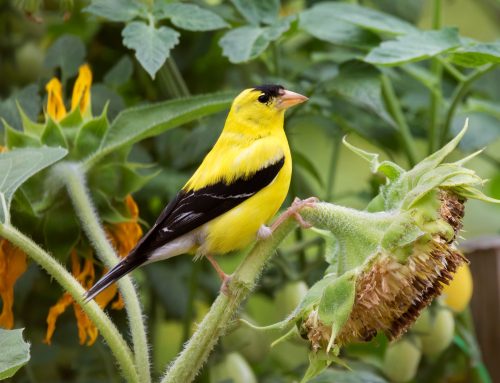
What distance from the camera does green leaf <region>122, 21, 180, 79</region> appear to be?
3.61 ft

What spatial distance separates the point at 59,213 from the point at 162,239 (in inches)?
7.7

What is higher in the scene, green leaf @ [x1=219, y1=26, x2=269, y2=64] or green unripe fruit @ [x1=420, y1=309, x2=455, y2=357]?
green leaf @ [x1=219, y1=26, x2=269, y2=64]

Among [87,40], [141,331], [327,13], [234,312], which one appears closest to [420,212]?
[234,312]

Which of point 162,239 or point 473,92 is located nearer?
point 162,239

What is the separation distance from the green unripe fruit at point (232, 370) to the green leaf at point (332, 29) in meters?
0.46

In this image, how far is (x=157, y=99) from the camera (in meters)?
1.60

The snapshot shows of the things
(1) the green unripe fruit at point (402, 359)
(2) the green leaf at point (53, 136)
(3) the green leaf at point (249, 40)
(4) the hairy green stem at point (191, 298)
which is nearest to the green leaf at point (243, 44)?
(3) the green leaf at point (249, 40)

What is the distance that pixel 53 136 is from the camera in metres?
1.13

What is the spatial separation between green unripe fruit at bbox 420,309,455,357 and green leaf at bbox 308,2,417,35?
15.5 inches

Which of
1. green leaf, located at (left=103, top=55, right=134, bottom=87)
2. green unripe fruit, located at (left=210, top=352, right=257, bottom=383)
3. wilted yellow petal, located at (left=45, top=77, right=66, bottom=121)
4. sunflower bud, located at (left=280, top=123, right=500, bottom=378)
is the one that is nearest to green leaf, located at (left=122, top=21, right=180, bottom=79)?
wilted yellow petal, located at (left=45, top=77, right=66, bottom=121)

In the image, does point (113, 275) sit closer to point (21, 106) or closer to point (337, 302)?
point (337, 302)

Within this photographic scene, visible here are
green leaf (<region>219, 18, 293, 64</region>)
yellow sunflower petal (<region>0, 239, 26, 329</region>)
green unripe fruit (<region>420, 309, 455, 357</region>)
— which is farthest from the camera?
green unripe fruit (<region>420, 309, 455, 357</region>)

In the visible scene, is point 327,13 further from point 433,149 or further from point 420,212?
point 420,212

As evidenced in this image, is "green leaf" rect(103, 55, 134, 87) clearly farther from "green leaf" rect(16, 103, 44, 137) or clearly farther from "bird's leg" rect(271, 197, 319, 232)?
"bird's leg" rect(271, 197, 319, 232)
